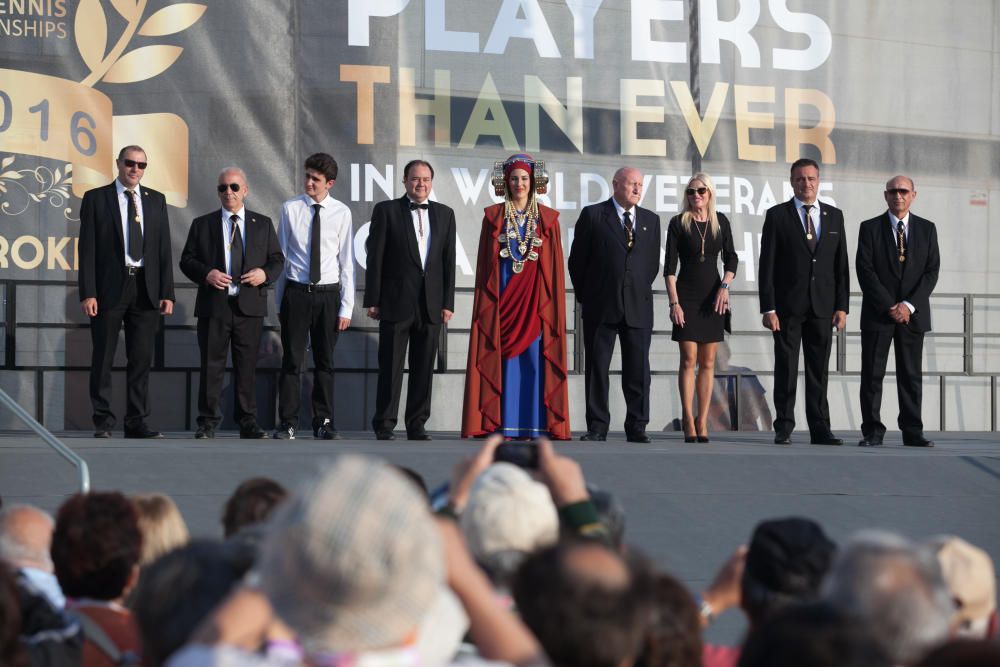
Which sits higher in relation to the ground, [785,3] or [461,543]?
[785,3]

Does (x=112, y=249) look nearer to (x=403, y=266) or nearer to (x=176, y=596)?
(x=403, y=266)

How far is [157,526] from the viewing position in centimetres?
228

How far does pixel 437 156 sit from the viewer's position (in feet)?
28.2

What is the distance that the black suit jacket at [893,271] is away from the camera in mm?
7012

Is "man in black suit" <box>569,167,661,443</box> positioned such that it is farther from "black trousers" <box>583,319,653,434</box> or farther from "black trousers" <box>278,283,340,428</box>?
"black trousers" <box>278,283,340,428</box>

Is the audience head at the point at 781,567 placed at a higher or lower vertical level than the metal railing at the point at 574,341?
lower

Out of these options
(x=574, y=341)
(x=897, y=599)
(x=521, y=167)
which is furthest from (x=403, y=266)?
(x=897, y=599)

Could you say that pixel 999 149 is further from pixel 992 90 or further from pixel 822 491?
pixel 822 491

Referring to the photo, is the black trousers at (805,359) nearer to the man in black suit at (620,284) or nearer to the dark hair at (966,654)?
the man in black suit at (620,284)

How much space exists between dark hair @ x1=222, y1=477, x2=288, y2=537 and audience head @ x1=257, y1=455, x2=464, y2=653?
1.18 metres

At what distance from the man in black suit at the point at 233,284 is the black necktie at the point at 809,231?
275cm

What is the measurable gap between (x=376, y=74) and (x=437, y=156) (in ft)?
2.07

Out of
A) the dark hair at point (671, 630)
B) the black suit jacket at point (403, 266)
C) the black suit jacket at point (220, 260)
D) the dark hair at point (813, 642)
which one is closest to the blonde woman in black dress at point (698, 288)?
the black suit jacket at point (403, 266)

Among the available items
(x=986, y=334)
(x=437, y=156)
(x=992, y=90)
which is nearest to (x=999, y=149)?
(x=992, y=90)
